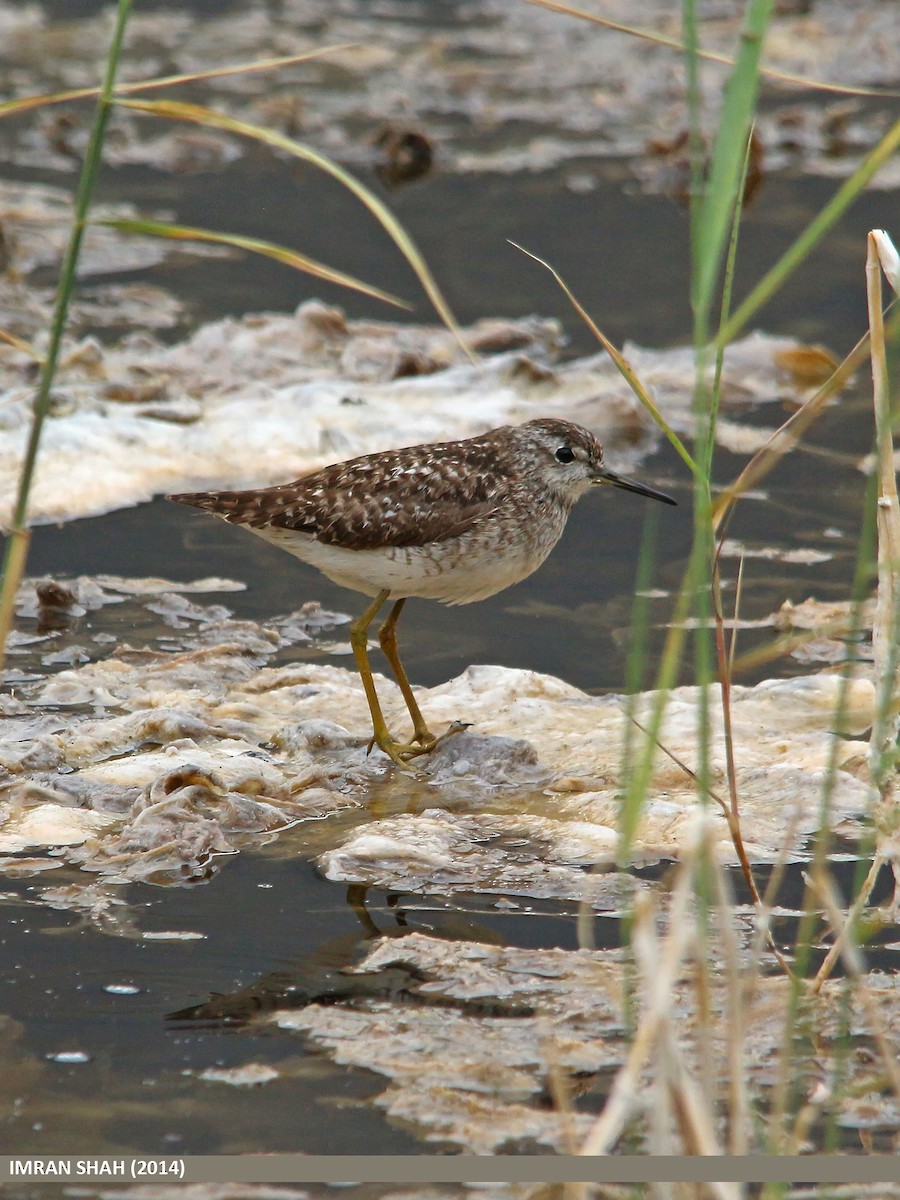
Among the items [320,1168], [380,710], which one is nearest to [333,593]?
[380,710]

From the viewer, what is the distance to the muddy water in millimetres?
3367

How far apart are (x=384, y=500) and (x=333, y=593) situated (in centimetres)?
142

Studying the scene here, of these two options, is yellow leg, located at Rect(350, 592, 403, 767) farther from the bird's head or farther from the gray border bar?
the gray border bar

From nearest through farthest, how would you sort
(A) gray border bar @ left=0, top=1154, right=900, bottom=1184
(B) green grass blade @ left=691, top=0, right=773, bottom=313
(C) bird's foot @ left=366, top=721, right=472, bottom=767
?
(B) green grass blade @ left=691, top=0, right=773, bottom=313, (A) gray border bar @ left=0, top=1154, right=900, bottom=1184, (C) bird's foot @ left=366, top=721, right=472, bottom=767

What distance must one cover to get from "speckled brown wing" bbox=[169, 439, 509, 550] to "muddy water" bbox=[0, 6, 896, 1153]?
34.7 inches

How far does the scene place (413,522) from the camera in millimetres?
5320

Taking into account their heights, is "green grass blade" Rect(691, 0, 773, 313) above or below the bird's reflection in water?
above

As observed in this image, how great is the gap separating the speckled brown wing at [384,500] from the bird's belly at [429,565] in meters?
0.04

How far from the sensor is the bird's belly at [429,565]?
17.5ft

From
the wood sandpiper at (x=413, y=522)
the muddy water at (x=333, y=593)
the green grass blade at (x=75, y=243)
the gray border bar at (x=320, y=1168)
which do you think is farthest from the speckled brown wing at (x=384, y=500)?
the gray border bar at (x=320, y=1168)

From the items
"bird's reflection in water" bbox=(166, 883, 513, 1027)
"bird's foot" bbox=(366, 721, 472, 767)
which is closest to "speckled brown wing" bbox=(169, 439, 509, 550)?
"bird's foot" bbox=(366, 721, 472, 767)

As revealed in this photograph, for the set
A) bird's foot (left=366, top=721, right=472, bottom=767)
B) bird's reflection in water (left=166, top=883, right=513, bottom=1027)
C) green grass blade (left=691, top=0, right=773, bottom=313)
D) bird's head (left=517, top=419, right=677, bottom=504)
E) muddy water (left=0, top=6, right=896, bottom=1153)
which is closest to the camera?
green grass blade (left=691, top=0, right=773, bottom=313)

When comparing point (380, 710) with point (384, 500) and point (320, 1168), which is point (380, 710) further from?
point (320, 1168)

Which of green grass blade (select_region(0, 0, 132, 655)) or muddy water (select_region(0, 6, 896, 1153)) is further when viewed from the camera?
muddy water (select_region(0, 6, 896, 1153))
